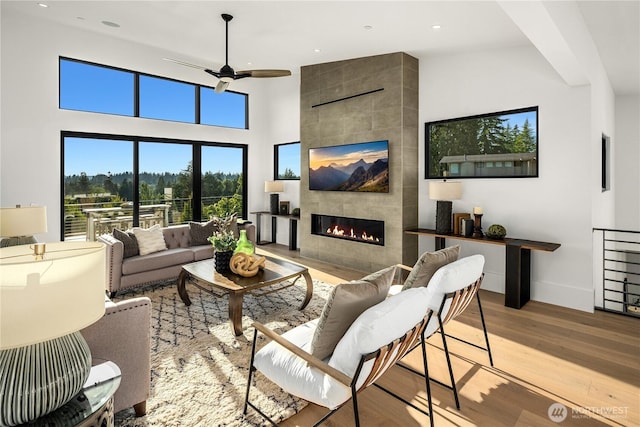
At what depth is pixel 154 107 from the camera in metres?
6.22

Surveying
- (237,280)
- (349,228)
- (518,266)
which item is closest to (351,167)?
(349,228)

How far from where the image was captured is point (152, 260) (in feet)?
14.9

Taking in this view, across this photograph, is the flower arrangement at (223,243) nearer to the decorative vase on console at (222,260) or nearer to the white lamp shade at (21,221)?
the decorative vase on console at (222,260)

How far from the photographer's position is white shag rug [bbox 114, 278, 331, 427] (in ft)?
7.09

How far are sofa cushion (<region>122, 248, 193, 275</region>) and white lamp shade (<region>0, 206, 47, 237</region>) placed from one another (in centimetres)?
107

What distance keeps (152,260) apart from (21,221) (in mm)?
1487

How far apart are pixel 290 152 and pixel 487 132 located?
→ 401cm

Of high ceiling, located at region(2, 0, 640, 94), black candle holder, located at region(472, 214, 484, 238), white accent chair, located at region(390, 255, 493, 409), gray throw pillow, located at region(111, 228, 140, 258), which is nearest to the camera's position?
white accent chair, located at region(390, 255, 493, 409)

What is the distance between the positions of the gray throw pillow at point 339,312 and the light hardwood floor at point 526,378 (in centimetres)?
61

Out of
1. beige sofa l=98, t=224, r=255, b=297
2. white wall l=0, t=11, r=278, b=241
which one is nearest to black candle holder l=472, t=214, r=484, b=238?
beige sofa l=98, t=224, r=255, b=297

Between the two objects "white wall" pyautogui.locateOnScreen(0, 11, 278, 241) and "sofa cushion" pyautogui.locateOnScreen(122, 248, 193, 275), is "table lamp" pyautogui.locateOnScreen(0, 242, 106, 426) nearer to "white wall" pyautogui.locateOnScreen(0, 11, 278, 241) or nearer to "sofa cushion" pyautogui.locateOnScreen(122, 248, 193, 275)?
"sofa cushion" pyautogui.locateOnScreen(122, 248, 193, 275)

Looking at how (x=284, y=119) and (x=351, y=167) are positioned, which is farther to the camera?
(x=284, y=119)

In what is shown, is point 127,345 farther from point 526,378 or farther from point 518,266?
point 518,266

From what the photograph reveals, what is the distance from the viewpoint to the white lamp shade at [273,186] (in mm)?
7268
